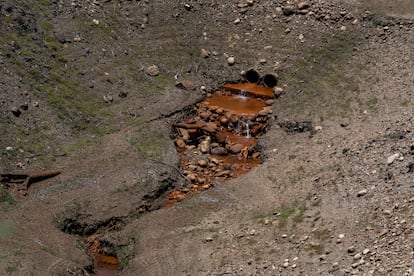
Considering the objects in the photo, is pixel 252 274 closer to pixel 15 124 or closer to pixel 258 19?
pixel 15 124

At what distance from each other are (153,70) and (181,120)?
136 inches

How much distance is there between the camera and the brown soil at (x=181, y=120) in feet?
76.8

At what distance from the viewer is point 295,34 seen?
120 feet

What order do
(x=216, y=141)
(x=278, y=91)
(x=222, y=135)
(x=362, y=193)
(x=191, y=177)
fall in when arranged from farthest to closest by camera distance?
(x=278, y=91)
(x=222, y=135)
(x=216, y=141)
(x=191, y=177)
(x=362, y=193)

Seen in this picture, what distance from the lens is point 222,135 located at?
32031mm

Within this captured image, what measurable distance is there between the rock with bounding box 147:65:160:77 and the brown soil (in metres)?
0.09

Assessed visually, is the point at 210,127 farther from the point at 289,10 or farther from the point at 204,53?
the point at 289,10

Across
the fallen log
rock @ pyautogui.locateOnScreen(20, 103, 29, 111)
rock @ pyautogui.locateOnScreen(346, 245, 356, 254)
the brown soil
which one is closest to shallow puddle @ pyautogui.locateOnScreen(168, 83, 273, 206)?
the brown soil

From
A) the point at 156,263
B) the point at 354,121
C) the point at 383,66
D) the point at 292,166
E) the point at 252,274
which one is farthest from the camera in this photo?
the point at 383,66

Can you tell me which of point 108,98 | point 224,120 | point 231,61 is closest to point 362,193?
point 224,120

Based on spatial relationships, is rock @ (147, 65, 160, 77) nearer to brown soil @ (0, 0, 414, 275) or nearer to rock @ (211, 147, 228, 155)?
brown soil @ (0, 0, 414, 275)

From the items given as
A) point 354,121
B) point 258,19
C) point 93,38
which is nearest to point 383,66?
point 354,121

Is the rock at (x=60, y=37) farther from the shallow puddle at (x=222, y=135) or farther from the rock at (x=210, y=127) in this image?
the rock at (x=210, y=127)

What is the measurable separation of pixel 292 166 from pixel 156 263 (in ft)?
22.4
